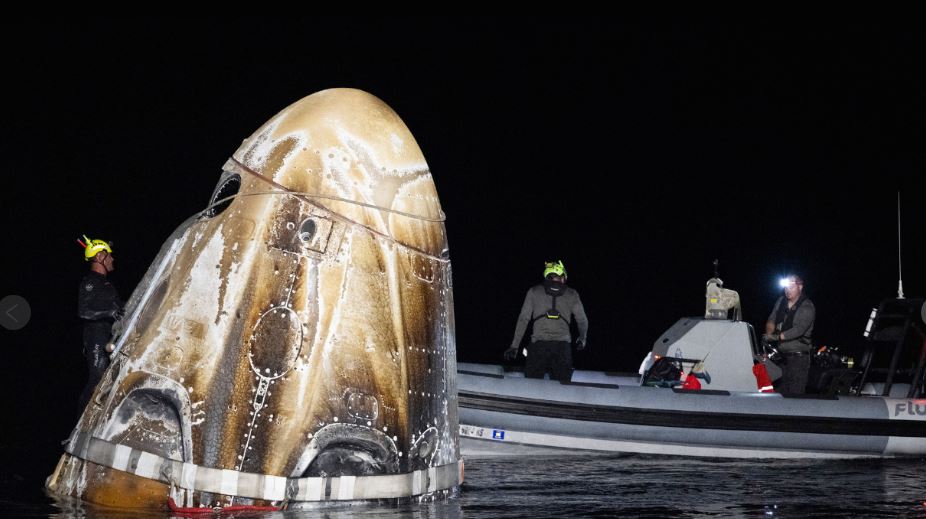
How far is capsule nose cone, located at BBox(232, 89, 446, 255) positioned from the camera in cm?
416

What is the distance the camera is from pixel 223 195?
14.2 feet

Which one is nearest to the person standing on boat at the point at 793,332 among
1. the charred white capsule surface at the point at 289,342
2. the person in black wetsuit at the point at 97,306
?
the person in black wetsuit at the point at 97,306

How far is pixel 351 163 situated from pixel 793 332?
22.5 ft

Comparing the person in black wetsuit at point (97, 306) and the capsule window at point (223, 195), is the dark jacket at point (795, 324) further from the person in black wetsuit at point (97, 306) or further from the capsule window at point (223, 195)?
the capsule window at point (223, 195)

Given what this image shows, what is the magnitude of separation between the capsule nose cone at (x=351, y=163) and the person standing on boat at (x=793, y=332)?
255 inches

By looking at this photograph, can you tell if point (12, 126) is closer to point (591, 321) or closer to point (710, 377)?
point (591, 321)

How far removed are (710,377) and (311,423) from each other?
712cm

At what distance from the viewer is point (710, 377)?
34.4 feet

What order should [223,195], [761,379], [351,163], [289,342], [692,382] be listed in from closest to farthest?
[289,342] → [351,163] → [223,195] → [692,382] → [761,379]

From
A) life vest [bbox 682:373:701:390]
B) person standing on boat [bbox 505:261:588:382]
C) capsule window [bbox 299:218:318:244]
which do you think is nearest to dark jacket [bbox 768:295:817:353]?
life vest [bbox 682:373:701:390]

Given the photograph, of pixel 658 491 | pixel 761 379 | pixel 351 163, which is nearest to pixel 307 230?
pixel 351 163

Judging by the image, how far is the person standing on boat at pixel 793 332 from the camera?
33.0ft

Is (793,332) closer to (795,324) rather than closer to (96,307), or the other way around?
(795,324)

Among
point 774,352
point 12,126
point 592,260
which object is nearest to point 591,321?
point 592,260
